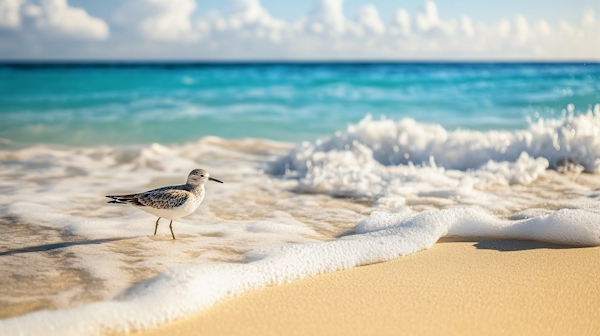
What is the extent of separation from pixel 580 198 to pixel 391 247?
2545 millimetres

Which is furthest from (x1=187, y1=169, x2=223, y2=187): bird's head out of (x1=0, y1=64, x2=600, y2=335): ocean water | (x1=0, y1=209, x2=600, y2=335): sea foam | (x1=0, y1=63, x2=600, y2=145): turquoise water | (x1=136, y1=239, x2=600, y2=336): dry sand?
(x1=0, y1=63, x2=600, y2=145): turquoise water

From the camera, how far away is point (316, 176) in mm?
5629

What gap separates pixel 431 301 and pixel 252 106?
493 inches

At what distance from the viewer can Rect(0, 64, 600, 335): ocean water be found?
2803mm

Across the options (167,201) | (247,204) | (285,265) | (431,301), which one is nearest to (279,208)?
(247,204)

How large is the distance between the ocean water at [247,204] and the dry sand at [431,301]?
176 mm

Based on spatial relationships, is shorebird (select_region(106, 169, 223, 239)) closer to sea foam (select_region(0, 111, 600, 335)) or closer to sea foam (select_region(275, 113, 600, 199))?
sea foam (select_region(0, 111, 600, 335))

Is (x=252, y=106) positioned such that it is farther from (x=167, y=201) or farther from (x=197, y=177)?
(x=167, y=201)

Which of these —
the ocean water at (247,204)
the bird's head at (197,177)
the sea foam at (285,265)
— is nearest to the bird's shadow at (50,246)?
the ocean water at (247,204)

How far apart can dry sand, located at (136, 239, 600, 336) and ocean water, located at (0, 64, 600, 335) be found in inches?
6.9

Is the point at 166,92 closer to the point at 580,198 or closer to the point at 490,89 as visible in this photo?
the point at 490,89

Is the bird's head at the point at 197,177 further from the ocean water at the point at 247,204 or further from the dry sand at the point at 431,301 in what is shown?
the dry sand at the point at 431,301

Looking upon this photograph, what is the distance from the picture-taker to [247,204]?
191 inches

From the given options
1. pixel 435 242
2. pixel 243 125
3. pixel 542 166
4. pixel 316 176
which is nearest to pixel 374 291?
pixel 435 242
